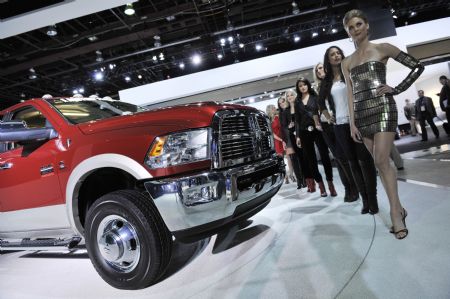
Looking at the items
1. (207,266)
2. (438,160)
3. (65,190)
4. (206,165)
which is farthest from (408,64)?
Result: (438,160)

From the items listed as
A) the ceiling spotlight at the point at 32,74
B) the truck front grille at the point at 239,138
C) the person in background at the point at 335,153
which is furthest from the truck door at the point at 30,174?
the ceiling spotlight at the point at 32,74

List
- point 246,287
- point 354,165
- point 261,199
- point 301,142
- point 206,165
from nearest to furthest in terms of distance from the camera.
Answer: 1. point 246,287
2. point 206,165
3. point 261,199
4. point 354,165
5. point 301,142

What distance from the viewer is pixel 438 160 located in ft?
16.6

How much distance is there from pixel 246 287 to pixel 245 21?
41.3ft

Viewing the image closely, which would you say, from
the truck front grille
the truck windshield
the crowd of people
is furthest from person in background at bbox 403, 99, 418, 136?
the truck windshield

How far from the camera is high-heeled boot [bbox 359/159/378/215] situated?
2.95m

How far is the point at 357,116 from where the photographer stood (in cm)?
252

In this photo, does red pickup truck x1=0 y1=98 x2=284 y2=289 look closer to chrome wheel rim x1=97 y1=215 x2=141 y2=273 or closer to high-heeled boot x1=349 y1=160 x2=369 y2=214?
chrome wheel rim x1=97 y1=215 x2=141 y2=273

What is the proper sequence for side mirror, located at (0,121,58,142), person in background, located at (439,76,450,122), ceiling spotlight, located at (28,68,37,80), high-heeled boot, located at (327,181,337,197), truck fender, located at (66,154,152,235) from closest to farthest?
truck fender, located at (66,154,152,235)
side mirror, located at (0,121,58,142)
high-heeled boot, located at (327,181,337,197)
person in background, located at (439,76,450,122)
ceiling spotlight, located at (28,68,37,80)

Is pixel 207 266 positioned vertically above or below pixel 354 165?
below

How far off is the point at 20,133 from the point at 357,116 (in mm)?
2763

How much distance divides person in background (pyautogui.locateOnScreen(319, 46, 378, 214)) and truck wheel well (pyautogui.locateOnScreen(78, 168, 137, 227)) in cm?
208

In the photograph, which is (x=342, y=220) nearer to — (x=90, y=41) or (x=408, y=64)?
(x=408, y=64)

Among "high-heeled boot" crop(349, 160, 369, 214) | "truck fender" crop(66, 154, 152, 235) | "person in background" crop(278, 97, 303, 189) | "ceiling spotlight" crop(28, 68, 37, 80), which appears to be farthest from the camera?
"ceiling spotlight" crop(28, 68, 37, 80)
